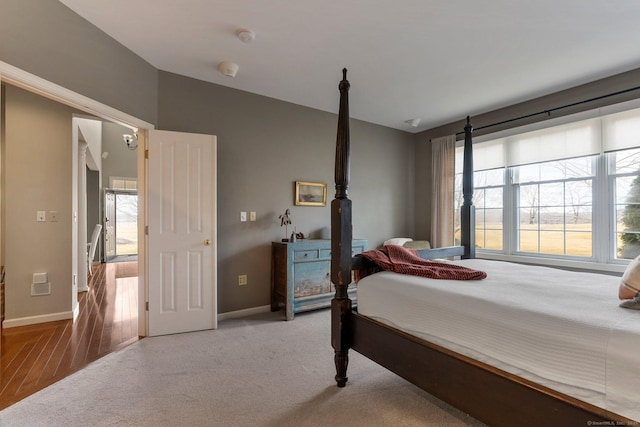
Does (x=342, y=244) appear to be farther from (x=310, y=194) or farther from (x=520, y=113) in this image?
(x=520, y=113)

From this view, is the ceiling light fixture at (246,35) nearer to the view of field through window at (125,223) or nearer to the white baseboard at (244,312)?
the white baseboard at (244,312)

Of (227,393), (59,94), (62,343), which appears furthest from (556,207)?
(62,343)

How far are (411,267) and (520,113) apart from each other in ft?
9.92

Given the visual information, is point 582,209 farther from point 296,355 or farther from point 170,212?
point 170,212

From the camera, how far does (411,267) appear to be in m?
1.91

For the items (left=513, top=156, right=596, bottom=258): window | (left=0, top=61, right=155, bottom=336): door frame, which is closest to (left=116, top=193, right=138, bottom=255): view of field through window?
(left=0, top=61, right=155, bottom=336): door frame

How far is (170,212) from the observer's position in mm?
2885

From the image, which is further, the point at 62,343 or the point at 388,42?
the point at 62,343

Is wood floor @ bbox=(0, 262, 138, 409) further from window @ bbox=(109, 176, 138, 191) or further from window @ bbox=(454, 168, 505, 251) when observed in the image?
window @ bbox=(109, 176, 138, 191)

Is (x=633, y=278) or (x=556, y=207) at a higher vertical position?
(x=556, y=207)

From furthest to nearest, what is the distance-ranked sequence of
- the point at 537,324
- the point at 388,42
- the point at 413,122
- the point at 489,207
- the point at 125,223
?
the point at 125,223
the point at 413,122
the point at 489,207
the point at 388,42
the point at 537,324

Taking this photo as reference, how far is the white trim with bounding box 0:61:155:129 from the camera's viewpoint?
1.72 meters

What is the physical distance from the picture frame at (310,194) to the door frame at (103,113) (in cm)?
172

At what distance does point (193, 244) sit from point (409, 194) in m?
3.50
